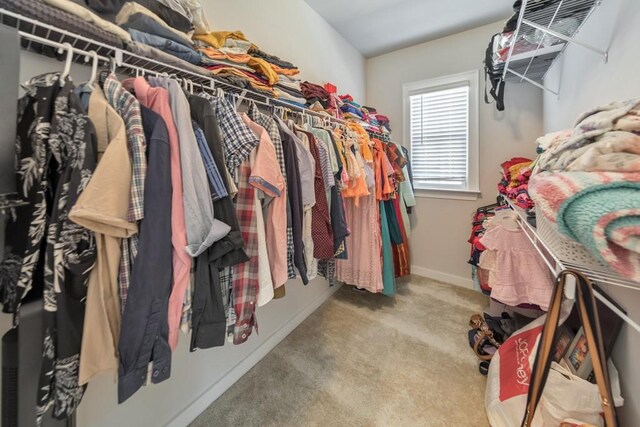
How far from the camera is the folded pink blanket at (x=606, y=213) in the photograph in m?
0.37

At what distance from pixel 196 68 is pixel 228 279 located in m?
0.83

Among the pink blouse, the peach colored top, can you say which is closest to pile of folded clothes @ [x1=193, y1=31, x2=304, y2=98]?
the peach colored top

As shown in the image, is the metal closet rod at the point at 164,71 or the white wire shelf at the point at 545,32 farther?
the white wire shelf at the point at 545,32

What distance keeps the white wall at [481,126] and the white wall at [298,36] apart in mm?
334

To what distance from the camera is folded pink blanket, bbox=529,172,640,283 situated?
37cm

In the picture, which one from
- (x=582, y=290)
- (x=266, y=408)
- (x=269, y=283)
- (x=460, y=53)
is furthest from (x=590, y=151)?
(x=460, y=53)

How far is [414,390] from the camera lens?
1.36 meters

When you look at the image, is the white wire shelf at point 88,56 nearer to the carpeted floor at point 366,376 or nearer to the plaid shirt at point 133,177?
the plaid shirt at point 133,177

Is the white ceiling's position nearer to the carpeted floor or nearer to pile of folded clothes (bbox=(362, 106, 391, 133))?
pile of folded clothes (bbox=(362, 106, 391, 133))

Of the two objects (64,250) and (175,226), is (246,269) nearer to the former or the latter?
(175,226)

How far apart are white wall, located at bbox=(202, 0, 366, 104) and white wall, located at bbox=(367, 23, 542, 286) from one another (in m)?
0.33

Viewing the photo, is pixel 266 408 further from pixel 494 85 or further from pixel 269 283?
pixel 494 85

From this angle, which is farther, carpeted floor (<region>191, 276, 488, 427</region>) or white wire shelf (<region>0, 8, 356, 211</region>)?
carpeted floor (<region>191, 276, 488, 427</region>)

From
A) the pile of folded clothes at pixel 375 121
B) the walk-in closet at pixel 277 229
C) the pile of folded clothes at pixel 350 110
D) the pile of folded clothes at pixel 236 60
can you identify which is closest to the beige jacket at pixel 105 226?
the walk-in closet at pixel 277 229
